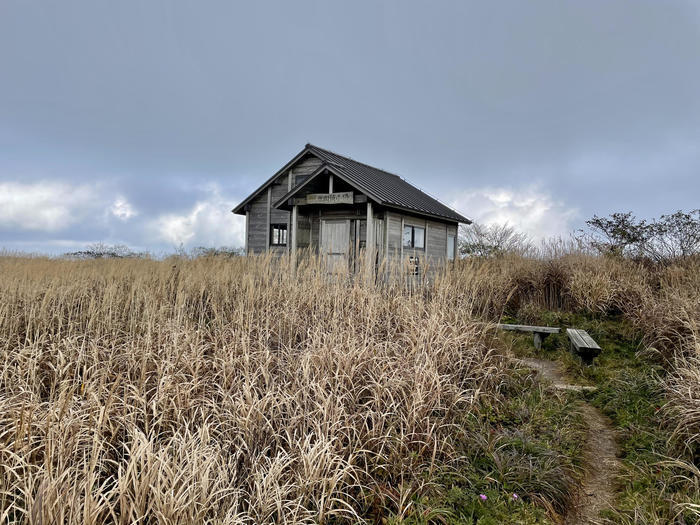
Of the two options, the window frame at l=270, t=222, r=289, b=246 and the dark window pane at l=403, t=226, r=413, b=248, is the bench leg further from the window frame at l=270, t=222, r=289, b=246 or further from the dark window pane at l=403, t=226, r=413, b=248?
the window frame at l=270, t=222, r=289, b=246

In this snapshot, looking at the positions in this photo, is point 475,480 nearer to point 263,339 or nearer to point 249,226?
point 263,339

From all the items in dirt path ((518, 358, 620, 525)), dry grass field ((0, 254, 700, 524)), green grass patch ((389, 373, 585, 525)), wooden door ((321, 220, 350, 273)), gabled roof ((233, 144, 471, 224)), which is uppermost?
gabled roof ((233, 144, 471, 224))

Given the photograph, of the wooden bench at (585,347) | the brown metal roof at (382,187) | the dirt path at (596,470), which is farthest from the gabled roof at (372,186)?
the dirt path at (596,470)

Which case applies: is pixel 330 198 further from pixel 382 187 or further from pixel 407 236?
pixel 407 236

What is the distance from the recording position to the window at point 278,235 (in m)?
16.7

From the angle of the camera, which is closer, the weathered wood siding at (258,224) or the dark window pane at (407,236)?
the dark window pane at (407,236)

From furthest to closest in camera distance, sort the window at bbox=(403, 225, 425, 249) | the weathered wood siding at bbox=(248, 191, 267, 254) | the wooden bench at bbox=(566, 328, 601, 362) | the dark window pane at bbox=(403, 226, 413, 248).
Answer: the weathered wood siding at bbox=(248, 191, 267, 254), the window at bbox=(403, 225, 425, 249), the dark window pane at bbox=(403, 226, 413, 248), the wooden bench at bbox=(566, 328, 601, 362)

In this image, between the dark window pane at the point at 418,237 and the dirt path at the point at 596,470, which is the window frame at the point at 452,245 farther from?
the dirt path at the point at 596,470

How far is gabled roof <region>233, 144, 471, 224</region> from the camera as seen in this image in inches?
479

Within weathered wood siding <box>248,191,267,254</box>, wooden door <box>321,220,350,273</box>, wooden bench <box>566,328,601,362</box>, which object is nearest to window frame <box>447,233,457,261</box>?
wooden door <box>321,220,350,273</box>

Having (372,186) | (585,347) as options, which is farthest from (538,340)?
(372,186)

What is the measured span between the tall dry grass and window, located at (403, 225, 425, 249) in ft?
25.7

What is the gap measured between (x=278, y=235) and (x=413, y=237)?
5226 mm

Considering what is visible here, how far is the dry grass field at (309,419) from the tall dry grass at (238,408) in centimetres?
2
